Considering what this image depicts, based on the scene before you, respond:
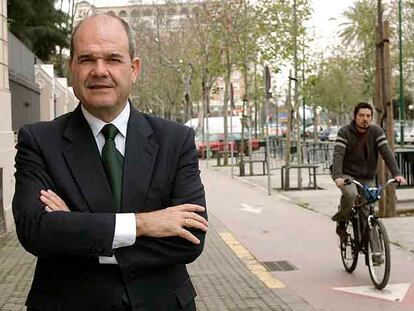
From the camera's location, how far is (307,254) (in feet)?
29.7

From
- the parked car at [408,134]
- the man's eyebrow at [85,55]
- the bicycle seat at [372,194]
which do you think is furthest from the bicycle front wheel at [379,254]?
the parked car at [408,134]

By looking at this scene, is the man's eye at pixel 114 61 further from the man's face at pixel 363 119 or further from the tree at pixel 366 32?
the tree at pixel 366 32

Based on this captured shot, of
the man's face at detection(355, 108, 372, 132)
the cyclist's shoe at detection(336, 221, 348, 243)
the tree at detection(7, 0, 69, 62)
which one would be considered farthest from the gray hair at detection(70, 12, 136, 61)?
the tree at detection(7, 0, 69, 62)

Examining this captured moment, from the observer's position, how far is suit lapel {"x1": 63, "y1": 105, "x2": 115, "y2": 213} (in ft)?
7.29

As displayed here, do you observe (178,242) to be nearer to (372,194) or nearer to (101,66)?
(101,66)

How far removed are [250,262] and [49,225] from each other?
260 inches

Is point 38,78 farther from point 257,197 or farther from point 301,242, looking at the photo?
point 301,242

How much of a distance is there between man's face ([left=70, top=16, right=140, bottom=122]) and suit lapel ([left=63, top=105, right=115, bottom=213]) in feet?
0.32

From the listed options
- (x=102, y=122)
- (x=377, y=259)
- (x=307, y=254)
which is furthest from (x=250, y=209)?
(x=102, y=122)

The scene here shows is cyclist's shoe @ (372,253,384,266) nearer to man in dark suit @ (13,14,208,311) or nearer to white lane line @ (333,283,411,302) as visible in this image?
white lane line @ (333,283,411,302)

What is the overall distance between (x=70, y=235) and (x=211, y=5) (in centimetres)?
2921

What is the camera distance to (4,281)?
289 inches

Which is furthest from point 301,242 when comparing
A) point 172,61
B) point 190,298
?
point 172,61

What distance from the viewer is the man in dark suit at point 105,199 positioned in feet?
7.15
